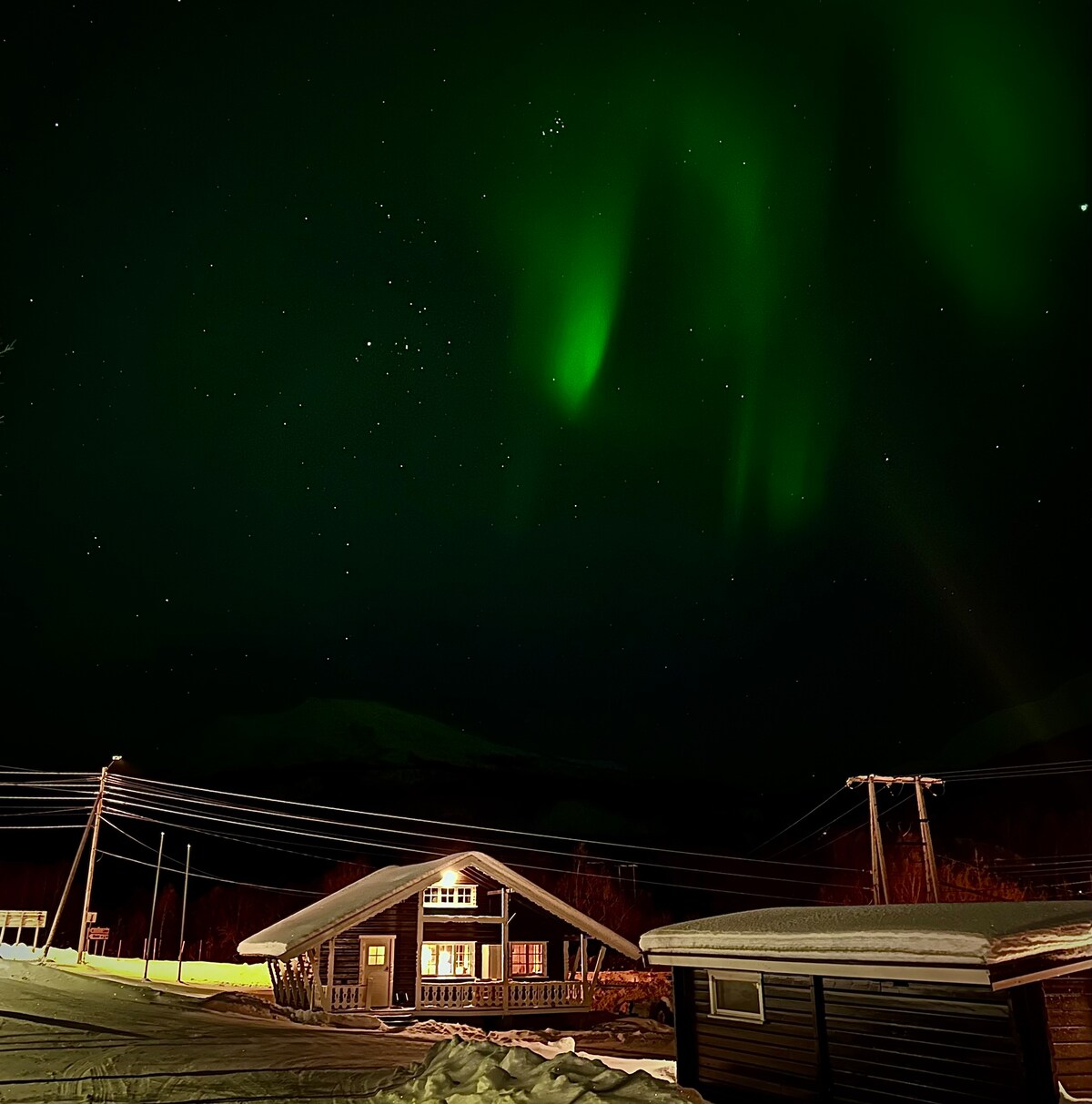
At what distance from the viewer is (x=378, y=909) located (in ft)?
104

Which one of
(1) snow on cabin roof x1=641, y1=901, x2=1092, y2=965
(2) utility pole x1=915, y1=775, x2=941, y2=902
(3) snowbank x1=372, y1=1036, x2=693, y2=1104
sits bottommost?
(3) snowbank x1=372, y1=1036, x2=693, y2=1104

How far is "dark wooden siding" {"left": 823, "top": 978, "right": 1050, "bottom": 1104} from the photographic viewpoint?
496 inches

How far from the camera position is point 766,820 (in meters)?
146

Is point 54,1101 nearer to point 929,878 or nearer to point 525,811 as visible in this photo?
point 929,878

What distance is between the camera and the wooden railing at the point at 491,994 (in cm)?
3322

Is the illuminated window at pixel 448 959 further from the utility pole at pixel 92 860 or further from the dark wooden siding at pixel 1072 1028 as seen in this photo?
the dark wooden siding at pixel 1072 1028

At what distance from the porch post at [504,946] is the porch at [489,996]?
33 mm

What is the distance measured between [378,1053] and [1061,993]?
12.3 m

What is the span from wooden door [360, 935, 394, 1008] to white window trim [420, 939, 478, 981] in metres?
1.39

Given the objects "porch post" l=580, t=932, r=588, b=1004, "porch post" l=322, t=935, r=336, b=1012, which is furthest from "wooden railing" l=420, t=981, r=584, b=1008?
"porch post" l=322, t=935, r=336, b=1012

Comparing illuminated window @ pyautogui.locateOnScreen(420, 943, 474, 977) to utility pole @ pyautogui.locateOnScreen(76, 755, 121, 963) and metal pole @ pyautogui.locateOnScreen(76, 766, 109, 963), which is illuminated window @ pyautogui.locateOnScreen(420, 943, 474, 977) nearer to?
metal pole @ pyautogui.locateOnScreen(76, 766, 109, 963)

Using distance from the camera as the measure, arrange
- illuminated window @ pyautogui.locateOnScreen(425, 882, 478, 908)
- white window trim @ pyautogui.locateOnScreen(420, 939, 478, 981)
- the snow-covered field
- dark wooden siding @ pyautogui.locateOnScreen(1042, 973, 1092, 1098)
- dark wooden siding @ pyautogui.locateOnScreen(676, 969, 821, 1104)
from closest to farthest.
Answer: the snow-covered field → dark wooden siding @ pyautogui.locateOnScreen(1042, 973, 1092, 1098) → dark wooden siding @ pyautogui.locateOnScreen(676, 969, 821, 1104) → white window trim @ pyautogui.locateOnScreen(420, 939, 478, 981) → illuminated window @ pyautogui.locateOnScreen(425, 882, 478, 908)

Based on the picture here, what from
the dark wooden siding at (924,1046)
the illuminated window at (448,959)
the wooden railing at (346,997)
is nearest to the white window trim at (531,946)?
the illuminated window at (448,959)

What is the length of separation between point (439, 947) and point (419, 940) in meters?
1.55
